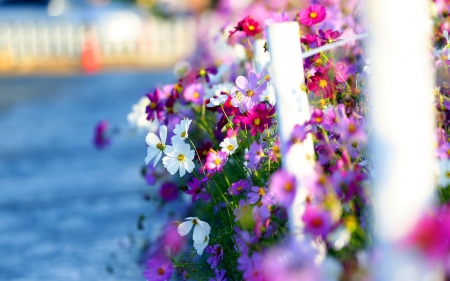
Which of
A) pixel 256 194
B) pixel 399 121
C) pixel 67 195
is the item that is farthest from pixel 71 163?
pixel 399 121

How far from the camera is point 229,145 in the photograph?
2488 millimetres

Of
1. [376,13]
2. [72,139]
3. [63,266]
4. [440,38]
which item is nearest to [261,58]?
[440,38]

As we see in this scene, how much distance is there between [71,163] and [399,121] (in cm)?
604

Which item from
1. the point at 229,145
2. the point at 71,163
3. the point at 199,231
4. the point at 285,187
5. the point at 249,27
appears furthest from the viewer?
the point at 71,163

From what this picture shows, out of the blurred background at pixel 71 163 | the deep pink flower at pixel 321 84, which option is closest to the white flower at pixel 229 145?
the deep pink flower at pixel 321 84

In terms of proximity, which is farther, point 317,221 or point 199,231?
point 199,231

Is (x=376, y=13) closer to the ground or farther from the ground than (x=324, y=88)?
farther from the ground

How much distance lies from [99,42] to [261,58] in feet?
77.8

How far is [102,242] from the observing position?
14.4ft

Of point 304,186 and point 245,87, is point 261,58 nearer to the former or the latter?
point 245,87

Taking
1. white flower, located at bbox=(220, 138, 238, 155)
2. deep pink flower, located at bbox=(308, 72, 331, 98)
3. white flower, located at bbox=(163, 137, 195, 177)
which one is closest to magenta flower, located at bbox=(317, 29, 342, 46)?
deep pink flower, located at bbox=(308, 72, 331, 98)

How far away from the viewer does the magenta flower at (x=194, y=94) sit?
10.6ft

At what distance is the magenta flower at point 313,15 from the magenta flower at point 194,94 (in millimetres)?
709

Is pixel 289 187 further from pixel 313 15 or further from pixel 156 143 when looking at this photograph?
pixel 313 15
